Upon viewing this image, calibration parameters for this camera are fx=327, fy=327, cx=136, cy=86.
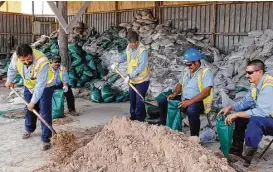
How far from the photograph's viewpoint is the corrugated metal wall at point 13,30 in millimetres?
14539

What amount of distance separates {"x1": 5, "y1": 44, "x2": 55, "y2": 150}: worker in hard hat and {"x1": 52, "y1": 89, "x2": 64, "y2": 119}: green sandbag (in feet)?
3.10

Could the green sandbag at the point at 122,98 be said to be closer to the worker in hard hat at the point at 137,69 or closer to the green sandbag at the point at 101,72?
the green sandbag at the point at 101,72

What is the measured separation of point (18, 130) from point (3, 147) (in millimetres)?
819

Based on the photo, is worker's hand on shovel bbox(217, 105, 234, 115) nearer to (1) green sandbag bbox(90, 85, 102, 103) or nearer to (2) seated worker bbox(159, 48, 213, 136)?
(2) seated worker bbox(159, 48, 213, 136)

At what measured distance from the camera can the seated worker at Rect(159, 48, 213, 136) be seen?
4.07 metres

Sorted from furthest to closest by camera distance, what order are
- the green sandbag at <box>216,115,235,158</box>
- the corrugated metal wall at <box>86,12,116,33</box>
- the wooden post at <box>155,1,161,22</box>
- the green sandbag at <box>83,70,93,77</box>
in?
1. the corrugated metal wall at <box>86,12,116,33</box>
2. the wooden post at <box>155,1,161,22</box>
3. the green sandbag at <box>83,70,93,77</box>
4. the green sandbag at <box>216,115,235,158</box>

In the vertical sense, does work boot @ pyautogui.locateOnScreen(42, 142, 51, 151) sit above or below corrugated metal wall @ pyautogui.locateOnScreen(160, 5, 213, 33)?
below

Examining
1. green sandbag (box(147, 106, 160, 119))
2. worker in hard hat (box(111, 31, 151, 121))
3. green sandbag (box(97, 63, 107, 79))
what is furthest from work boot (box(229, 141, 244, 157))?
green sandbag (box(97, 63, 107, 79))

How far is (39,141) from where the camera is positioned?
4703mm

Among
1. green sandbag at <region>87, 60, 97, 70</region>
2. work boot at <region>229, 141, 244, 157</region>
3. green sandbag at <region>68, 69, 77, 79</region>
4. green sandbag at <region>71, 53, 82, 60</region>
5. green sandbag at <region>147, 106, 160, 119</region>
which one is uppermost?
green sandbag at <region>71, 53, 82, 60</region>

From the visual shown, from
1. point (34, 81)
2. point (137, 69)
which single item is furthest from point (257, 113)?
point (34, 81)

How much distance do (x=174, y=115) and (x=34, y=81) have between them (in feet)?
6.38

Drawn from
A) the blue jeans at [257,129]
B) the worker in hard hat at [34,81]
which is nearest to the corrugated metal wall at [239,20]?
the blue jeans at [257,129]

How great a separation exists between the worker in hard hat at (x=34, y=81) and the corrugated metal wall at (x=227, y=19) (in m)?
5.63
